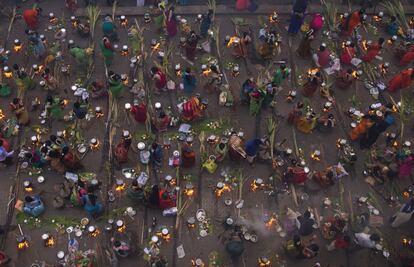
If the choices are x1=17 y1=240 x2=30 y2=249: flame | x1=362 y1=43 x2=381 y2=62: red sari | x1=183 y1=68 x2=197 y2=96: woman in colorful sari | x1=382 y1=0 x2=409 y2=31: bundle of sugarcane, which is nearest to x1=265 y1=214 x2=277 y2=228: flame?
x1=183 y1=68 x2=197 y2=96: woman in colorful sari

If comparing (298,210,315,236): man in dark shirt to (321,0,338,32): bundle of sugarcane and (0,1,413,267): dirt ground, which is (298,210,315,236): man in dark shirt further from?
(321,0,338,32): bundle of sugarcane

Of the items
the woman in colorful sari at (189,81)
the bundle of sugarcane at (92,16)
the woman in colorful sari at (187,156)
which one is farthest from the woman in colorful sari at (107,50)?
the woman in colorful sari at (187,156)

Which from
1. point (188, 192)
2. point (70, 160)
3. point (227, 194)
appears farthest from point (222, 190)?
point (70, 160)

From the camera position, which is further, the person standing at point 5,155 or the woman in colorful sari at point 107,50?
the woman in colorful sari at point 107,50

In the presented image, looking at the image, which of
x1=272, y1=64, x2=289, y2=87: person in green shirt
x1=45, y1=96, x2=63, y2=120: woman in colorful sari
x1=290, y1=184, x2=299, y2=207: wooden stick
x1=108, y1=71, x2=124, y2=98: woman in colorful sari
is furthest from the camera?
x1=272, y1=64, x2=289, y2=87: person in green shirt

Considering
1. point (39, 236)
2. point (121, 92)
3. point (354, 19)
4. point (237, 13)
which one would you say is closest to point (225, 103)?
point (121, 92)

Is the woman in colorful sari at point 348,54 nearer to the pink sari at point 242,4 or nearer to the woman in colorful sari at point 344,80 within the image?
the woman in colorful sari at point 344,80

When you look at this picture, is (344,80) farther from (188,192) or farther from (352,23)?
(188,192)
